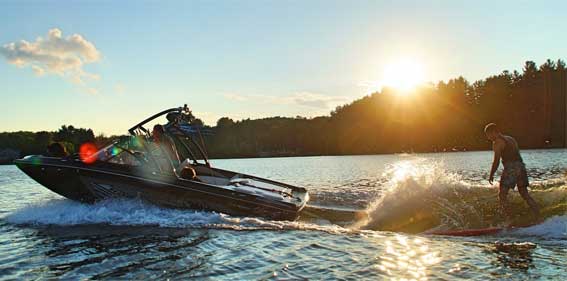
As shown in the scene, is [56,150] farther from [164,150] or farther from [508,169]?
[508,169]

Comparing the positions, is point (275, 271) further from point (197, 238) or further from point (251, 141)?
point (251, 141)

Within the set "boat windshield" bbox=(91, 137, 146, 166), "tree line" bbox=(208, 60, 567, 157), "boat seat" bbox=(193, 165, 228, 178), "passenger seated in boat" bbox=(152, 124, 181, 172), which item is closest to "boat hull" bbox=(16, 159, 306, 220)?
"boat windshield" bbox=(91, 137, 146, 166)

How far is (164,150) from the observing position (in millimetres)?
12812

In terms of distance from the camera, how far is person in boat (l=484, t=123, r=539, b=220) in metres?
10.5

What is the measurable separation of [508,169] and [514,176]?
229 millimetres

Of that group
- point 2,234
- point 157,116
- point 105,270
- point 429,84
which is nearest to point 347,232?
point 105,270

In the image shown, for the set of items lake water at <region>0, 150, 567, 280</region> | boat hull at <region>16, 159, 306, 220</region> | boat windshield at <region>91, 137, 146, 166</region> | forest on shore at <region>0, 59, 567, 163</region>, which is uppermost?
forest on shore at <region>0, 59, 567, 163</region>

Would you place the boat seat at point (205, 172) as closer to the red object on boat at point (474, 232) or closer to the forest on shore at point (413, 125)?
the red object on boat at point (474, 232)

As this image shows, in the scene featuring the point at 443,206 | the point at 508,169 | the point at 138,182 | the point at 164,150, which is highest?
the point at 164,150

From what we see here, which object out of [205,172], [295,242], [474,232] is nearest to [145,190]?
[205,172]

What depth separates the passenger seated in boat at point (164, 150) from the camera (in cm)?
1260

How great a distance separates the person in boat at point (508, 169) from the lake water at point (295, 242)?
0.44 metres

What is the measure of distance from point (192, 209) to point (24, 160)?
4.56 metres

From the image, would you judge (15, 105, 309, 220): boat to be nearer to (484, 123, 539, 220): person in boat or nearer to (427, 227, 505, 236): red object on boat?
(427, 227, 505, 236): red object on boat
